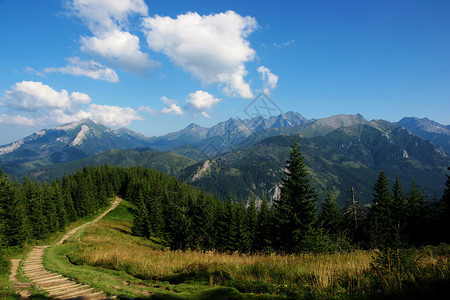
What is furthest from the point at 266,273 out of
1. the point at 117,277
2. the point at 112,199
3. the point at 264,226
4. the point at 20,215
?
the point at 112,199

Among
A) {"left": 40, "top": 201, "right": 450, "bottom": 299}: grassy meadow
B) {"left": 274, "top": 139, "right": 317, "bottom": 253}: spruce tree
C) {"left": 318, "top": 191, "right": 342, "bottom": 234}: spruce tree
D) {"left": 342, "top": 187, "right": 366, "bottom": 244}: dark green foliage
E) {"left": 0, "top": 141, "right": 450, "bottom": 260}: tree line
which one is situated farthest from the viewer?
{"left": 318, "top": 191, "right": 342, "bottom": 234}: spruce tree

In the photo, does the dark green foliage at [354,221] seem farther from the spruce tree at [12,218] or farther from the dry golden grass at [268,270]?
the spruce tree at [12,218]

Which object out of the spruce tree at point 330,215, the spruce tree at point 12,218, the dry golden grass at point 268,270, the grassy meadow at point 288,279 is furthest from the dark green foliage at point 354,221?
the spruce tree at point 12,218

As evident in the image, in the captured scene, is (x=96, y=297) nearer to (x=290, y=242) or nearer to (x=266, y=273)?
(x=266, y=273)

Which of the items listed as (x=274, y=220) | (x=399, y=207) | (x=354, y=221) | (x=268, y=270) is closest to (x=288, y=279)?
(x=268, y=270)

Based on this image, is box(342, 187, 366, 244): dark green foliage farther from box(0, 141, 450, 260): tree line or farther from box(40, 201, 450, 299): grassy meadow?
box(40, 201, 450, 299): grassy meadow

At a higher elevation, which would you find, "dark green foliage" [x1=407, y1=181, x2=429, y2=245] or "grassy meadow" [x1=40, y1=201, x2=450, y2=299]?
"grassy meadow" [x1=40, y1=201, x2=450, y2=299]

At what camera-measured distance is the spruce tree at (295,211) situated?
94.9ft

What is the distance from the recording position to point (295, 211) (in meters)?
30.0

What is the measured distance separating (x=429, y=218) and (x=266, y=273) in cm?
5960

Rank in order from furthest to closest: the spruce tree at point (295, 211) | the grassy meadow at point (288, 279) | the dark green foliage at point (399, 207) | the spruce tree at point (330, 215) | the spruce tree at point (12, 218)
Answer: the spruce tree at point (330, 215) < the dark green foliage at point (399, 207) < the spruce tree at point (12, 218) < the spruce tree at point (295, 211) < the grassy meadow at point (288, 279)

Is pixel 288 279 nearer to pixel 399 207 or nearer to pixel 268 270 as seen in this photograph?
pixel 268 270

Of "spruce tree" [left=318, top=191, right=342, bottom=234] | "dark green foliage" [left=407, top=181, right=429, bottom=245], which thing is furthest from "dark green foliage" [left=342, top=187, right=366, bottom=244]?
"dark green foliage" [left=407, top=181, right=429, bottom=245]

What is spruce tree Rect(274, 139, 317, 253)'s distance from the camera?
94.9 feet
